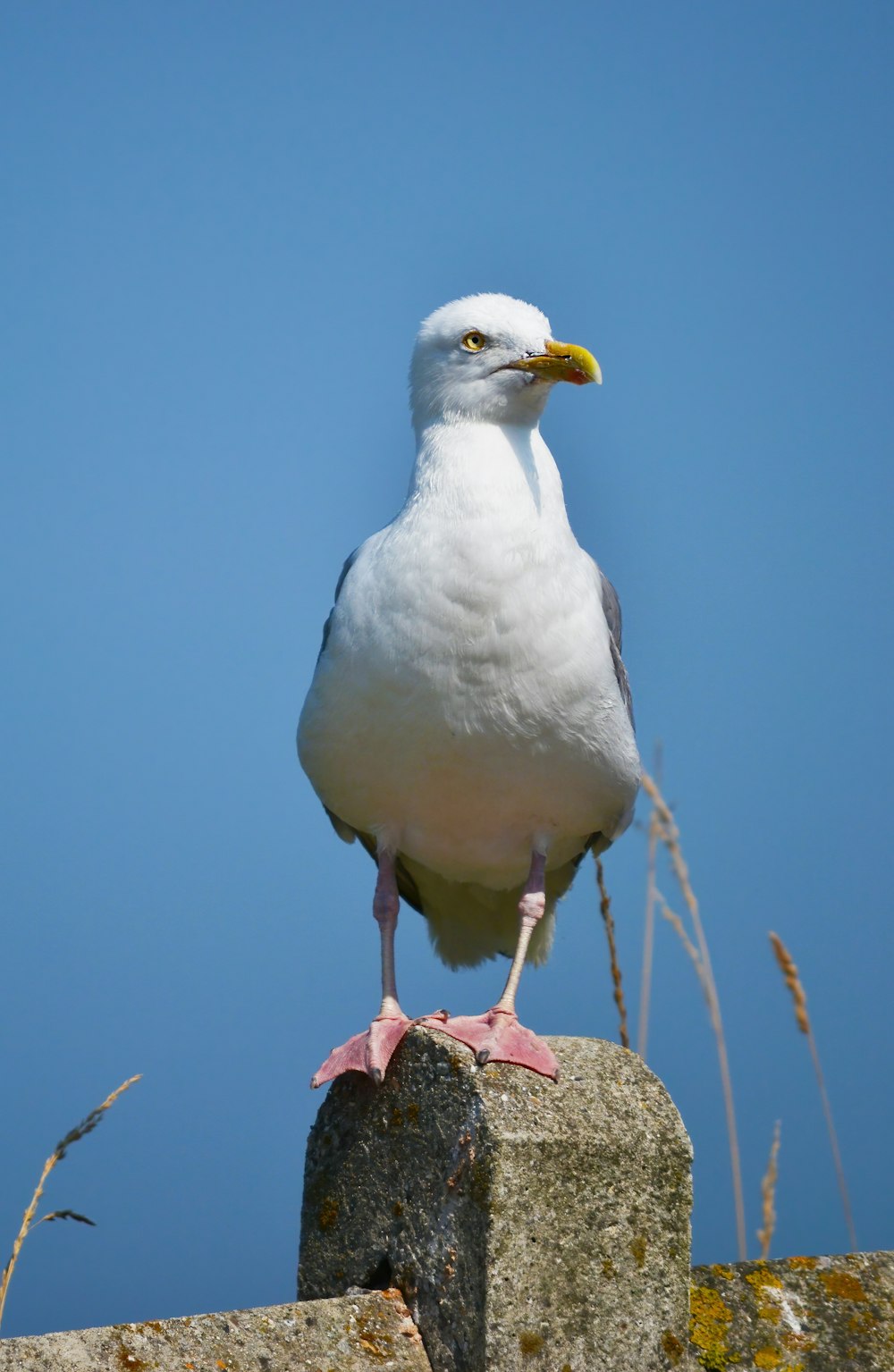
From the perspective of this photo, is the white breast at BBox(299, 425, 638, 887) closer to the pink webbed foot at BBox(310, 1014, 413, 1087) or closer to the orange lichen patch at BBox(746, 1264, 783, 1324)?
the pink webbed foot at BBox(310, 1014, 413, 1087)

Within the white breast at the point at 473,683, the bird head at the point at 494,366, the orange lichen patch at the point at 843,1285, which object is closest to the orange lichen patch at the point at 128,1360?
the orange lichen patch at the point at 843,1285

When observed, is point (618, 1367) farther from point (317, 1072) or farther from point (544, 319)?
point (544, 319)

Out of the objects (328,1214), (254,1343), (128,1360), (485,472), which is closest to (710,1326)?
(328,1214)

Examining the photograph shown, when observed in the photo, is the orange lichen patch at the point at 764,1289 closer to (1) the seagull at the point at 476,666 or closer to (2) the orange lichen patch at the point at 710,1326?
(2) the orange lichen patch at the point at 710,1326

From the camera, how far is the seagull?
3.96m

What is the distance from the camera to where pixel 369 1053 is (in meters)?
3.48

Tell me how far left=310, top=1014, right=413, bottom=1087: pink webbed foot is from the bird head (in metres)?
1.96

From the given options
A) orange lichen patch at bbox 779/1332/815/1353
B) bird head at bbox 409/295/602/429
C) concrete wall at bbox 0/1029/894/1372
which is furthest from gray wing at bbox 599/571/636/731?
orange lichen patch at bbox 779/1332/815/1353

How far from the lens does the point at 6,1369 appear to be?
100 inches

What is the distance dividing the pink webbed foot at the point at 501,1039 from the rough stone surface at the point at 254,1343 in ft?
1.90

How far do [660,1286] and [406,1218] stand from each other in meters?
0.58

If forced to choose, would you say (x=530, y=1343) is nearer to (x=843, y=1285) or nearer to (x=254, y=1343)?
(x=254, y=1343)

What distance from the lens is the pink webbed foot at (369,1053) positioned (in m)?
3.44

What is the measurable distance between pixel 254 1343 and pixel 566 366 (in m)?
2.93
